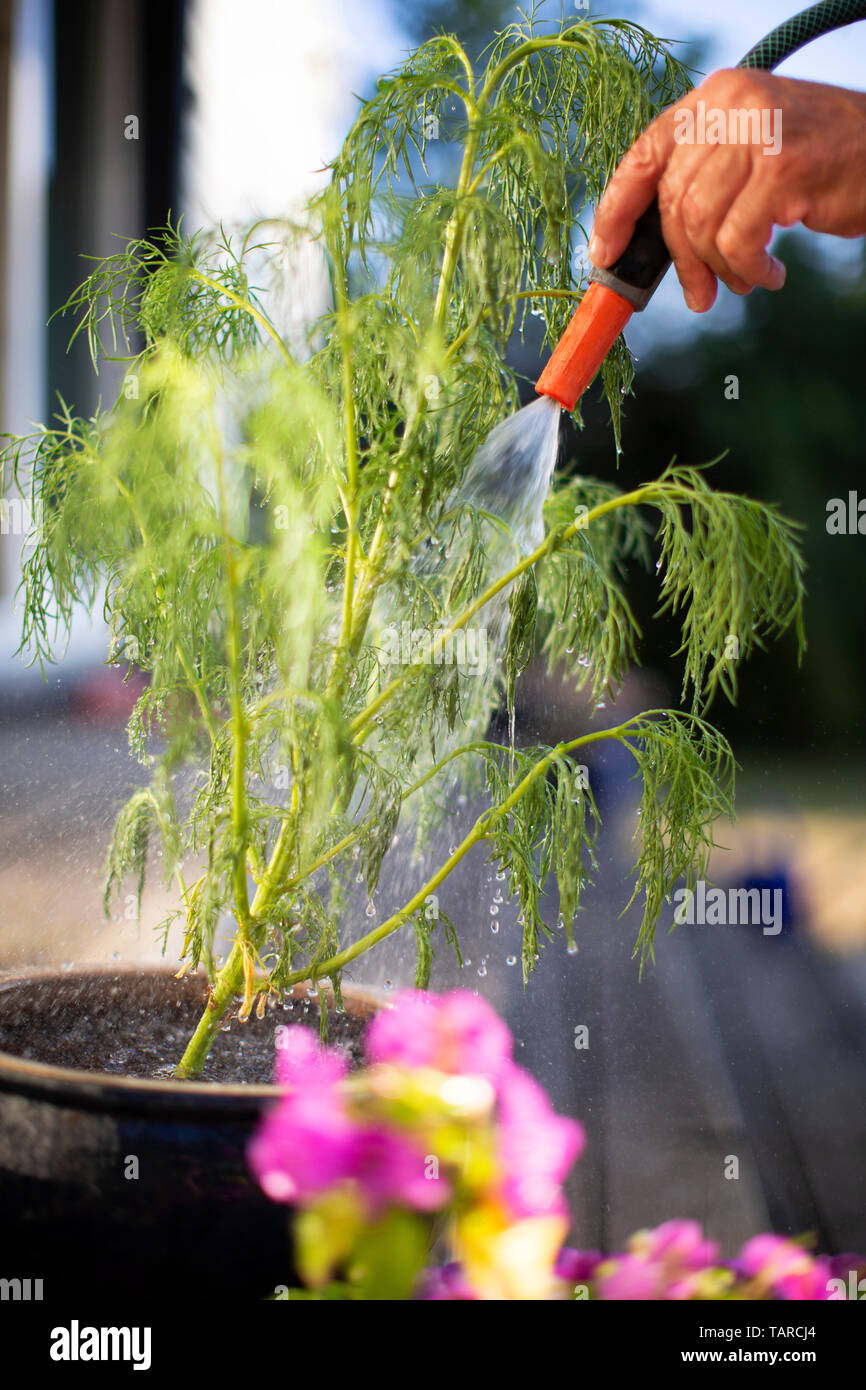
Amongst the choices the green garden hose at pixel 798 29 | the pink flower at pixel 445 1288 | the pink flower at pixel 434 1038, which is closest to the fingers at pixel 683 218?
the green garden hose at pixel 798 29

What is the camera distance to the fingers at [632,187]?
0.66m

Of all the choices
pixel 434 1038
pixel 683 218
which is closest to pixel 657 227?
pixel 683 218

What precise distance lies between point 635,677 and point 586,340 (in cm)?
39

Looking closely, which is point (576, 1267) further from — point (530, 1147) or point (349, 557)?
point (349, 557)

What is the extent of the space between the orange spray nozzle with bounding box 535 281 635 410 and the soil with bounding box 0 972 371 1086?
19.1 inches

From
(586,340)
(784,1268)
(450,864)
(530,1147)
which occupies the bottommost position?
(784,1268)

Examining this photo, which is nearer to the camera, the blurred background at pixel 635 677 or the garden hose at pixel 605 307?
the garden hose at pixel 605 307

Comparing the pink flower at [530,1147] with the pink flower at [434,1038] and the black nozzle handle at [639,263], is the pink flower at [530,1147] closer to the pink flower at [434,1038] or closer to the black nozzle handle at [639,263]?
the pink flower at [434,1038]

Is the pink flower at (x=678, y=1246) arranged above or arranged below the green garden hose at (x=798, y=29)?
below

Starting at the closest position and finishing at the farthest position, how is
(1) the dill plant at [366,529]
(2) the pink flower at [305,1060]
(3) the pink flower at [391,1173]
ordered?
(3) the pink flower at [391,1173], (1) the dill plant at [366,529], (2) the pink flower at [305,1060]

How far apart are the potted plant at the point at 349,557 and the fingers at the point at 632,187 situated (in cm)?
5

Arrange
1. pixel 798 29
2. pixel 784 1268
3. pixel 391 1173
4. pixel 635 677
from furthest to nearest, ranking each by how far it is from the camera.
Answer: pixel 635 677 < pixel 784 1268 < pixel 798 29 < pixel 391 1173

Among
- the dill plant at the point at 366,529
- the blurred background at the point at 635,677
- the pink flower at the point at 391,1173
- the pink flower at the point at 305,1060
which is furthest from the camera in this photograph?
the blurred background at the point at 635,677

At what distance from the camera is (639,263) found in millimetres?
666
